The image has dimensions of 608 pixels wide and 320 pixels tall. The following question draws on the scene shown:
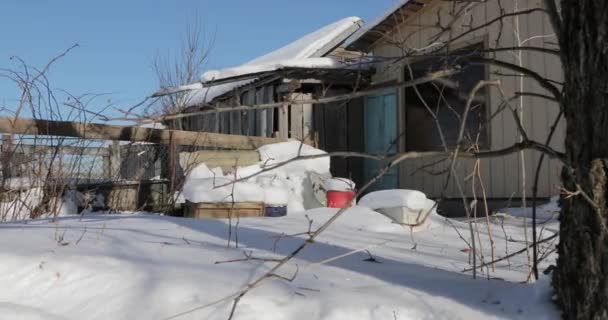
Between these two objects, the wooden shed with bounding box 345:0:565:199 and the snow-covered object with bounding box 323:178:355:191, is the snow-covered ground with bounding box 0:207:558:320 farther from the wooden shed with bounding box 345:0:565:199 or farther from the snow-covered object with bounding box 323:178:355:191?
the snow-covered object with bounding box 323:178:355:191

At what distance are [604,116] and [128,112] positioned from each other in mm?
1567

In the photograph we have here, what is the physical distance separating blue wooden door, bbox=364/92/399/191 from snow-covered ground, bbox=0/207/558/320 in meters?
6.36

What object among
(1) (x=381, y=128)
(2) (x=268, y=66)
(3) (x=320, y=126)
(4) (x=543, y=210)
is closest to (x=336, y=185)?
(4) (x=543, y=210)

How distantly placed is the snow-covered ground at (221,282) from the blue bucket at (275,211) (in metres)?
2.41

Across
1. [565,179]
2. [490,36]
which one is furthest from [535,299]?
[490,36]

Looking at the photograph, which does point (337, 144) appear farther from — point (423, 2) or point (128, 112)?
point (128, 112)

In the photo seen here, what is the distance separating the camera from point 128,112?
173cm

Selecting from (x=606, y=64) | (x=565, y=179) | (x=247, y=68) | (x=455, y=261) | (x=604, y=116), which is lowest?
(x=455, y=261)

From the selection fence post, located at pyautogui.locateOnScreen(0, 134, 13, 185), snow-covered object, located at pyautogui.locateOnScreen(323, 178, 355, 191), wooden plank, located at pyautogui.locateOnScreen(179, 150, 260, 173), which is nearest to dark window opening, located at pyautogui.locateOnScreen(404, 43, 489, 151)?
snow-covered object, located at pyautogui.locateOnScreen(323, 178, 355, 191)

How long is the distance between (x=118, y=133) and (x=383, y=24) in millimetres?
5263

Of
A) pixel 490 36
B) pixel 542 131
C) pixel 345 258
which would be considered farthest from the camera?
pixel 490 36

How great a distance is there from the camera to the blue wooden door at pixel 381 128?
9.45 metres

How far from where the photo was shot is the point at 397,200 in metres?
4.97

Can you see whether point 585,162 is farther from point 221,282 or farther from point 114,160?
point 114,160
